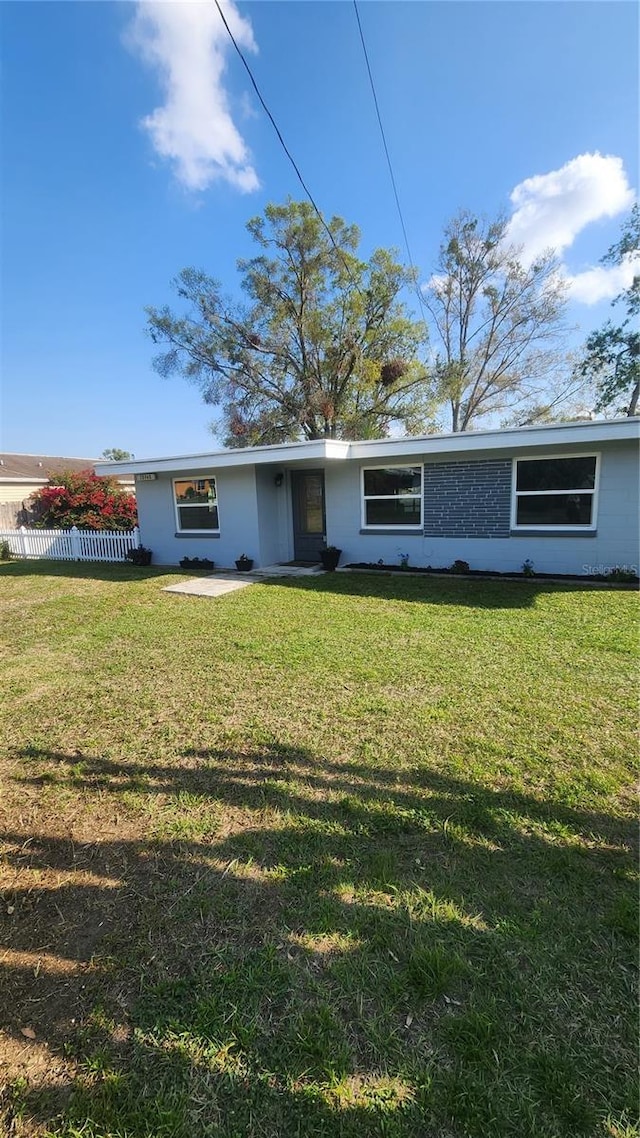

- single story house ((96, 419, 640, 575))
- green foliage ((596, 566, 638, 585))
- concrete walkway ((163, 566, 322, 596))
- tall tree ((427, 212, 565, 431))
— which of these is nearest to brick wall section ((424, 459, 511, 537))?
single story house ((96, 419, 640, 575))

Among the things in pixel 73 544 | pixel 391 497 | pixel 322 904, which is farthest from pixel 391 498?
pixel 73 544

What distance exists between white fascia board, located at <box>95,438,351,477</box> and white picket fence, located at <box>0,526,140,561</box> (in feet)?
6.11

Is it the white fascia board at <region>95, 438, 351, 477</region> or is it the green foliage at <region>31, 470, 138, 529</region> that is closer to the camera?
the white fascia board at <region>95, 438, 351, 477</region>

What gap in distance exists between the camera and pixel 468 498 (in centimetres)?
902

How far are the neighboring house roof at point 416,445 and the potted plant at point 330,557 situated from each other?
6.59 feet

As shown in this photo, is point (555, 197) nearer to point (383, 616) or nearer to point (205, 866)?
point (383, 616)

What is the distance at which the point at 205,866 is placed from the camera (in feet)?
7.32

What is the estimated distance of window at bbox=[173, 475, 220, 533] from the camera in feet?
36.6

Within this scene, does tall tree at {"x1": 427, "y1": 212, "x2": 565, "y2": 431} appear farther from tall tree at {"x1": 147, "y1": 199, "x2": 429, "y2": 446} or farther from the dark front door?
the dark front door

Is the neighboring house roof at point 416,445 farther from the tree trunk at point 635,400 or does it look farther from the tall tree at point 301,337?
the tree trunk at point 635,400

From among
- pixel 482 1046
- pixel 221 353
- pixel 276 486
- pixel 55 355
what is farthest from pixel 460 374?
pixel 482 1046

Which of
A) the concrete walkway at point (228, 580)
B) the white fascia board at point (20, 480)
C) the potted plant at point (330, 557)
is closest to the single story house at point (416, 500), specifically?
the potted plant at point (330, 557)

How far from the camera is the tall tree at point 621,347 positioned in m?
21.4

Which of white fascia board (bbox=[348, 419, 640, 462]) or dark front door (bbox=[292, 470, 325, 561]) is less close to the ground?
white fascia board (bbox=[348, 419, 640, 462])
